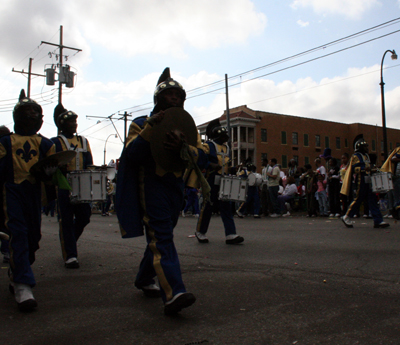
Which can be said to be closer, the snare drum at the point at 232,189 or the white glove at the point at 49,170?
the white glove at the point at 49,170

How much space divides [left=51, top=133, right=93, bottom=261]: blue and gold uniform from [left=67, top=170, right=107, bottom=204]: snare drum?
174 millimetres

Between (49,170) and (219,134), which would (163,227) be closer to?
(49,170)

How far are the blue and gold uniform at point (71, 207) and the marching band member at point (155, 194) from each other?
2260 mm

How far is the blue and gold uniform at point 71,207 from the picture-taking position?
227 inches

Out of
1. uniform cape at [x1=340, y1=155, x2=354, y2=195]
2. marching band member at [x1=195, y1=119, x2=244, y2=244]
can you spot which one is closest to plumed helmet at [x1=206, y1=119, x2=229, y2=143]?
marching band member at [x1=195, y1=119, x2=244, y2=244]

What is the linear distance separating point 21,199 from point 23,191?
75 mm

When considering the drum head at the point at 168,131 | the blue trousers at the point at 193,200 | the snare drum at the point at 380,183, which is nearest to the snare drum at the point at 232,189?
the snare drum at the point at 380,183

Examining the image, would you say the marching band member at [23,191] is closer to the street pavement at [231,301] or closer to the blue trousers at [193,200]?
the street pavement at [231,301]

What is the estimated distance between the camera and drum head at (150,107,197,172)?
341cm

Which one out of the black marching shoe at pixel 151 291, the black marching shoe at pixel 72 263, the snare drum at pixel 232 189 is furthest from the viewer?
the snare drum at pixel 232 189

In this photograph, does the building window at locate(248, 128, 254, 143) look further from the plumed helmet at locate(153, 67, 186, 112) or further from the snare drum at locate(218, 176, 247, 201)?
the plumed helmet at locate(153, 67, 186, 112)

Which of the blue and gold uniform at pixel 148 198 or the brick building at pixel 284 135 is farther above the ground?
the brick building at pixel 284 135

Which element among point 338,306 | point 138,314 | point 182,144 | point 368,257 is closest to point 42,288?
point 138,314

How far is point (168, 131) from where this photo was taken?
11.3ft
